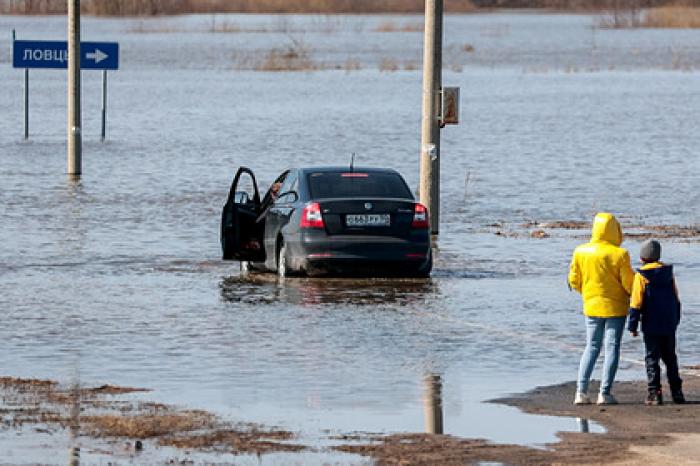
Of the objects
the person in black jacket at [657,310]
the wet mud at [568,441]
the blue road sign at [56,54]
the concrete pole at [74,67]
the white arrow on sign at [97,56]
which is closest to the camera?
the wet mud at [568,441]

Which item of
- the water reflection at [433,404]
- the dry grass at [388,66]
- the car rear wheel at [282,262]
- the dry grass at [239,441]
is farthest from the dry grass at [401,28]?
the dry grass at [239,441]

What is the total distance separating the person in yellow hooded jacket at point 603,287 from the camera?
14.5 metres

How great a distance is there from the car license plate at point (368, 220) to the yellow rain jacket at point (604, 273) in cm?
689

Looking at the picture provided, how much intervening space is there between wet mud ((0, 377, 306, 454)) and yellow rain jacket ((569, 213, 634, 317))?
2.90 metres

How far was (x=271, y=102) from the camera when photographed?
7150 cm

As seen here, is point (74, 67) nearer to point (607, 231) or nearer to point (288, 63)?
point (607, 231)

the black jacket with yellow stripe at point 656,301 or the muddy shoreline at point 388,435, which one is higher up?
the black jacket with yellow stripe at point 656,301

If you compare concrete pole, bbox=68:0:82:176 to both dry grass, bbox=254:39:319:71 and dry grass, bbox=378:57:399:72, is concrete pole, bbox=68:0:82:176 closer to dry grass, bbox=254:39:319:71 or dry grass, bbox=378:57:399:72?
dry grass, bbox=378:57:399:72

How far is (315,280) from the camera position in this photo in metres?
22.1

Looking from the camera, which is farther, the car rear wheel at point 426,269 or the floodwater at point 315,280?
the car rear wheel at point 426,269

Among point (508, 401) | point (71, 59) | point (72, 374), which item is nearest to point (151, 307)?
point (72, 374)

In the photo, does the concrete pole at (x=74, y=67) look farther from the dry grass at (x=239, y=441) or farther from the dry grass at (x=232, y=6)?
the dry grass at (x=232, y=6)

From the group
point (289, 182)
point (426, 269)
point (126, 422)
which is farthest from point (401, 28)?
point (126, 422)

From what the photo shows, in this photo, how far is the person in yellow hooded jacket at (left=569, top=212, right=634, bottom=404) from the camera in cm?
1449
